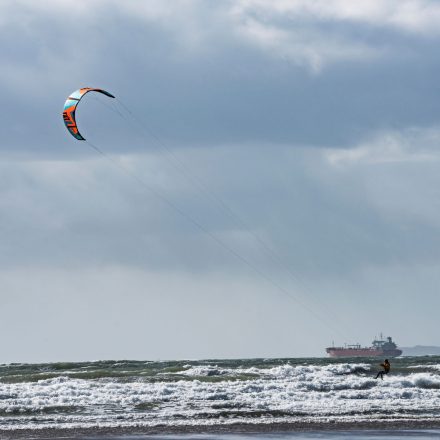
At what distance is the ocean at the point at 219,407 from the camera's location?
105ft

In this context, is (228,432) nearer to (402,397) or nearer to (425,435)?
(425,435)

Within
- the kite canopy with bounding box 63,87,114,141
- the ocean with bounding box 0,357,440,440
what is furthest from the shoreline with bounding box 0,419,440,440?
the kite canopy with bounding box 63,87,114,141

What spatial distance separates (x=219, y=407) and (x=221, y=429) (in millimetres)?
7505

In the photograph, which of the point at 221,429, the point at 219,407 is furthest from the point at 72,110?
the point at 221,429

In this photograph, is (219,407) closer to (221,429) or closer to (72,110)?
(221,429)

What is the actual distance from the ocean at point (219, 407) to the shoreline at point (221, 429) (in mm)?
34

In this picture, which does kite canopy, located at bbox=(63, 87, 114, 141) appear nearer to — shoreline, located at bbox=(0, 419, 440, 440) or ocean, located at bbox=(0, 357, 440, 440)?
ocean, located at bbox=(0, 357, 440, 440)

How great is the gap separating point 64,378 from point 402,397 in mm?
22001

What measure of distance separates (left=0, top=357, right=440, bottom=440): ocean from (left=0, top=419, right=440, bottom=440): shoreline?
3 centimetres

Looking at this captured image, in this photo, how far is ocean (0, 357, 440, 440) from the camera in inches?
1261

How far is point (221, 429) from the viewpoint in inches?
1262

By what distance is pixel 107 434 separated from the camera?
3134 centimetres

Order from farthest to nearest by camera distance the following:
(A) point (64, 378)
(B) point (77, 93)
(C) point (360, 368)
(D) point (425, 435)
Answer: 1. (C) point (360, 368)
2. (A) point (64, 378)
3. (B) point (77, 93)
4. (D) point (425, 435)

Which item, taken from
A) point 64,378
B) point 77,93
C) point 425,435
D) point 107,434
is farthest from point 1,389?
point 425,435
